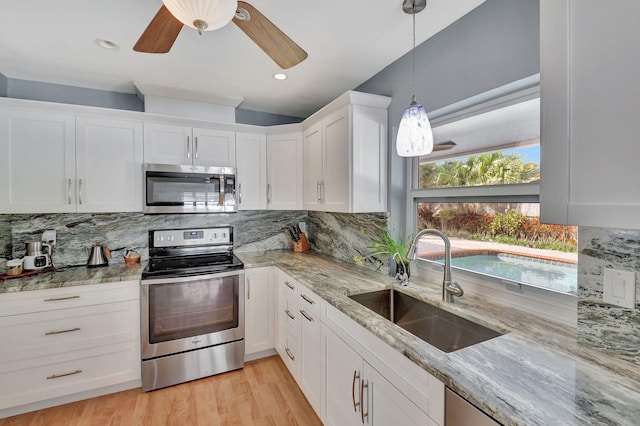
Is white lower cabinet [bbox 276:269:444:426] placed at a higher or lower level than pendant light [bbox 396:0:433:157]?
lower

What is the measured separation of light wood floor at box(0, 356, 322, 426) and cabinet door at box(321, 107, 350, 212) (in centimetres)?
144

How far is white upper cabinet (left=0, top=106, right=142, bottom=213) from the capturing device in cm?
219

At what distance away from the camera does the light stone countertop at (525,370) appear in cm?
77

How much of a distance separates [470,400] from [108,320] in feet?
7.88

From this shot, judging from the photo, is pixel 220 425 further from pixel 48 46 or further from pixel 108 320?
pixel 48 46

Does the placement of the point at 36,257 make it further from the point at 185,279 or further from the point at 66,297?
the point at 185,279

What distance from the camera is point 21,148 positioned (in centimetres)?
220

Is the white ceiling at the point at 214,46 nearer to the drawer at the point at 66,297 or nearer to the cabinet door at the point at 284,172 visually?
the cabinet door at the point at 284,172

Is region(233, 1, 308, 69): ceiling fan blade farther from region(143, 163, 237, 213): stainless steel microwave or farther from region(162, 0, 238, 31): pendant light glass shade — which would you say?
region(143, 163, 237, 213): stainless steel microwave

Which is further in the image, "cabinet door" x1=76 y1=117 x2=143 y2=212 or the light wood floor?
"cabinet door" x1=76 y1=117 x2=143 y2=212

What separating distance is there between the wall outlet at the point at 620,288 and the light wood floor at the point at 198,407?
1742 mm

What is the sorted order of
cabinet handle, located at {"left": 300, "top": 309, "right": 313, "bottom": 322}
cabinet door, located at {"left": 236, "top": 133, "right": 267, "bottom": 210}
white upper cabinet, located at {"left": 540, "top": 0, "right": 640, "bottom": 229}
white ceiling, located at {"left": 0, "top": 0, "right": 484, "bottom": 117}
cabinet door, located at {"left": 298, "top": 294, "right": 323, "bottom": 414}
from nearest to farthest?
white upper cabinet, located at {"left": 540, "top": 0, "right": 640, "bottom": 229}, white ceiling, located at {"left": 0, "top": 0, "right": 484, "bottom": 117}, cabinet door, located at {"left": 298, "top": 294, "right": 323, "bottom": 414}, cabinet handle, located at {"left": 300, "top": 309, "right": 313, "bottom": 322}, cabinet door, located at {"left": 236, "top": 133, "right": 267, "bottom": 210}

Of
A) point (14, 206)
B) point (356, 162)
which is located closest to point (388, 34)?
point (356, 162)

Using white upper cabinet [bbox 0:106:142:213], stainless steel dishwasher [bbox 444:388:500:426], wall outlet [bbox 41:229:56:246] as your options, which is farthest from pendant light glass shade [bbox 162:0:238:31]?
wall outlet [bbox 41:229:56:246]
